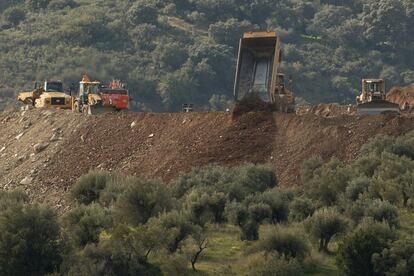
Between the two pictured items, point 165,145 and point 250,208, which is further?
point 165,145

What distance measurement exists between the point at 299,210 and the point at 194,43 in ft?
317

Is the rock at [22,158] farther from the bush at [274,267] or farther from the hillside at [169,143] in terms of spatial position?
the bush at [274,267]

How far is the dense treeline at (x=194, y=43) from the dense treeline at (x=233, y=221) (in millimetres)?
68229

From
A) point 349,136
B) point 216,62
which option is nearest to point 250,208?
point 349,136

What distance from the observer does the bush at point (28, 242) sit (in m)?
52.5

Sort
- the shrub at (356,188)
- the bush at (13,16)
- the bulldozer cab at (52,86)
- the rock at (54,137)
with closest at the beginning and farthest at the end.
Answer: the shrub at (356,188) → the rock at (54,137) → the bulldozer cab at (52,86) → the bush at (13,16)

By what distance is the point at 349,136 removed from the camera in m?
66.4

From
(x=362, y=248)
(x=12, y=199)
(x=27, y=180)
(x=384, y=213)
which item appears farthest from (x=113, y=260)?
(x=27, y=180)

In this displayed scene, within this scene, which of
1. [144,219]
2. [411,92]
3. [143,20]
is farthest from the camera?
[143,20]

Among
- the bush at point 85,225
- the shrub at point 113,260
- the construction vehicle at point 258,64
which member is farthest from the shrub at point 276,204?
the construction vehicle at point 258,64

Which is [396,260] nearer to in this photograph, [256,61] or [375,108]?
[375,108]

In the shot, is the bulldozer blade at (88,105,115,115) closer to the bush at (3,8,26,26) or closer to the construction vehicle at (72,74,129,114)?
the construction vehicle at (72,74,129,114)

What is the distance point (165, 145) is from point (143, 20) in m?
94.5

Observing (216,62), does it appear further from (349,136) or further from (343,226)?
(343,226)
